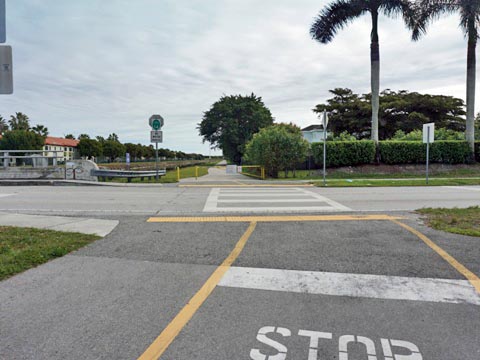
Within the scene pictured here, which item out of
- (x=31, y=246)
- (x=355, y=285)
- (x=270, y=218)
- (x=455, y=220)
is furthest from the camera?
(x=270, y=218)

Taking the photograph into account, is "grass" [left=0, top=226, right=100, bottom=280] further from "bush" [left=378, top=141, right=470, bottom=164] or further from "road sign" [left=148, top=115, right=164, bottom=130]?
"bush" [left=378, top=141, right=470, bottom=164]

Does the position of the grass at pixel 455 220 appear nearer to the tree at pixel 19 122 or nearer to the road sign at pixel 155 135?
the road sign at pixel 155 135

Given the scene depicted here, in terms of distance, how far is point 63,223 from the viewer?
7.17 m

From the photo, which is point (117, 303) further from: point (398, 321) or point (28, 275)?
point (398, 321)

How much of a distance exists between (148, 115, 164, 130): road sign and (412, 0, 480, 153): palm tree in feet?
63.2

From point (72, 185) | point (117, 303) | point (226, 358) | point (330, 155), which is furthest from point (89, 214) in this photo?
point (330, 155)

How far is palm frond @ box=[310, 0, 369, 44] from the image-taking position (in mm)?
23020

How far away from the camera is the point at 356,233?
6.13 meters

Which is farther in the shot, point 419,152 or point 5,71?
point 419,152

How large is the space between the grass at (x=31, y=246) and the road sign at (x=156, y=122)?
42.4ft

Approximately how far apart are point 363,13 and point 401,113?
2812 centimetres

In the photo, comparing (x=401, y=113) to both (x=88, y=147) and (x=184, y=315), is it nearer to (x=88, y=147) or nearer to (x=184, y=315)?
(x=184, y=315)

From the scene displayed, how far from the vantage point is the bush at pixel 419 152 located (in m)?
24.5

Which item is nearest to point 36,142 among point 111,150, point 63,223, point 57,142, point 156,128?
point 111,150
